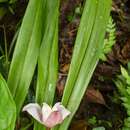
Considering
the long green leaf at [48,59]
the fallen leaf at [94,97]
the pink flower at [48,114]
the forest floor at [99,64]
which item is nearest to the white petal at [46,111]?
the pink flower at [48,114]

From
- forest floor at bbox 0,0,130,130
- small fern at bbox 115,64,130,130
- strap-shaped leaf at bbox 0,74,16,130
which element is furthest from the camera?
forest floor at bbox 0,0,130,130

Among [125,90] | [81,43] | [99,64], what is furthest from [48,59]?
[99,64]

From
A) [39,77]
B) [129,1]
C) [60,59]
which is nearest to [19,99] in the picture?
[39,77]

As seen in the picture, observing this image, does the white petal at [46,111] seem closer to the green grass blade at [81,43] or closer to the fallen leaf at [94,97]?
the green grass blade at [81,43]

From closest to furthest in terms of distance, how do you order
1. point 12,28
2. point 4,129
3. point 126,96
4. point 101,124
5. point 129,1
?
1. point 4,129
2. point 126,96
3. point 101,124
4. point 12,28
5. point 129,1

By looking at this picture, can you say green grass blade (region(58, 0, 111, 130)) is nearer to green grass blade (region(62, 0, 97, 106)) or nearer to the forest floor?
green grass blade (region(62, 0, 97, 106))

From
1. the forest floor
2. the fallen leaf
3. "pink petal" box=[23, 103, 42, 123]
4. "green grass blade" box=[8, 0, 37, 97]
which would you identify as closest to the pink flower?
"pink petal" box=[23, 103, 42, 123]

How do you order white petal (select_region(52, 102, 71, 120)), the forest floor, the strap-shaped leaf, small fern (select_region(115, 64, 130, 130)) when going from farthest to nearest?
1. the forest floor
2. small fern (select_region(115, 64, 130, 130))
3. white petal (select_region(52, 102, 71, 120))
4. the strap-shaped leaf

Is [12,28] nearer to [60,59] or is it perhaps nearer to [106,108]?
[60,59]
